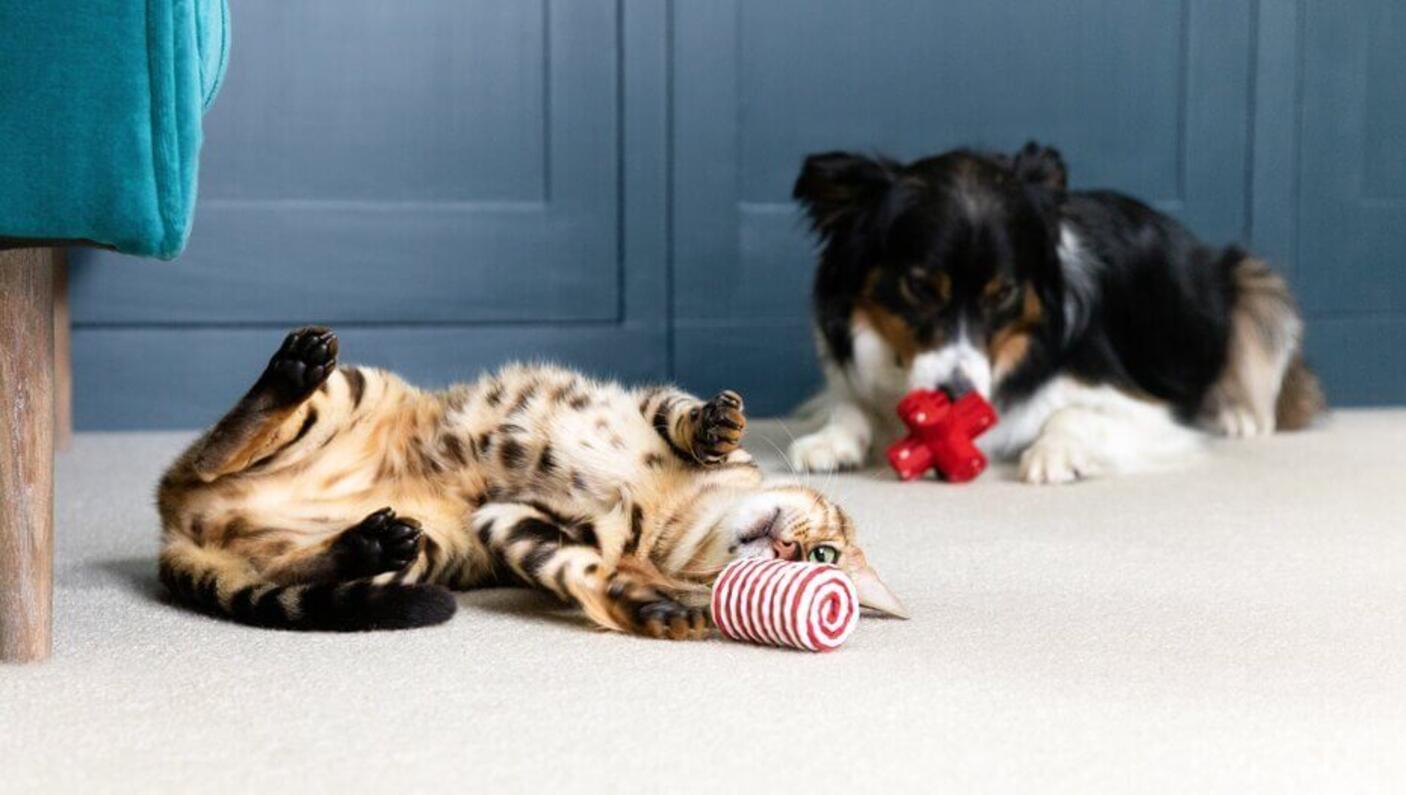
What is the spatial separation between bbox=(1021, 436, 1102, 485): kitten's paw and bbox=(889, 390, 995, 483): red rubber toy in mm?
90

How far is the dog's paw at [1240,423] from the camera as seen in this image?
330cm

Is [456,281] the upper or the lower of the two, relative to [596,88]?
lower

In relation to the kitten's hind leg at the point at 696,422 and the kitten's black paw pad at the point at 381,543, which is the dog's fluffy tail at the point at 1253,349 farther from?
the kitten's black paw pad at the point at 381,543

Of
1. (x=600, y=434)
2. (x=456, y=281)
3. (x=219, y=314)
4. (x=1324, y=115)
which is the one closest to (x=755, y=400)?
(x=456, y=281)

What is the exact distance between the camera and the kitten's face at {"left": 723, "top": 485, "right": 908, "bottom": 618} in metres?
1.60

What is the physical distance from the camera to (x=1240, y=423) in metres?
3.30

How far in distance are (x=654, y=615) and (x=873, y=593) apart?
0.23 meters

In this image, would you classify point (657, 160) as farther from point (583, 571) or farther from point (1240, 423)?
point (583, 571)

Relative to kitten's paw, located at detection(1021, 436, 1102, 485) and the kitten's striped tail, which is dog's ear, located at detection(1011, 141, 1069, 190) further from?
the kitten's striped tail

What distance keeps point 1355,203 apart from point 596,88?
5.89 ft

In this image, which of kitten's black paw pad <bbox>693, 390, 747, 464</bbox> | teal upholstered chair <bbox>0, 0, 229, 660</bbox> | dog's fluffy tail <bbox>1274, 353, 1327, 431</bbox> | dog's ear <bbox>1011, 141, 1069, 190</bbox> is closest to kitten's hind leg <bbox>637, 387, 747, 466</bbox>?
kitten's black paw pad <bbox>693, 390, 747, 464</bbox>

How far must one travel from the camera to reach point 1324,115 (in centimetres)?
368

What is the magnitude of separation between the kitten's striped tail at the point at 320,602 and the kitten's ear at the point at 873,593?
0.41 m

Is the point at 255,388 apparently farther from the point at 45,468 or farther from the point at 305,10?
the point at 305,10
